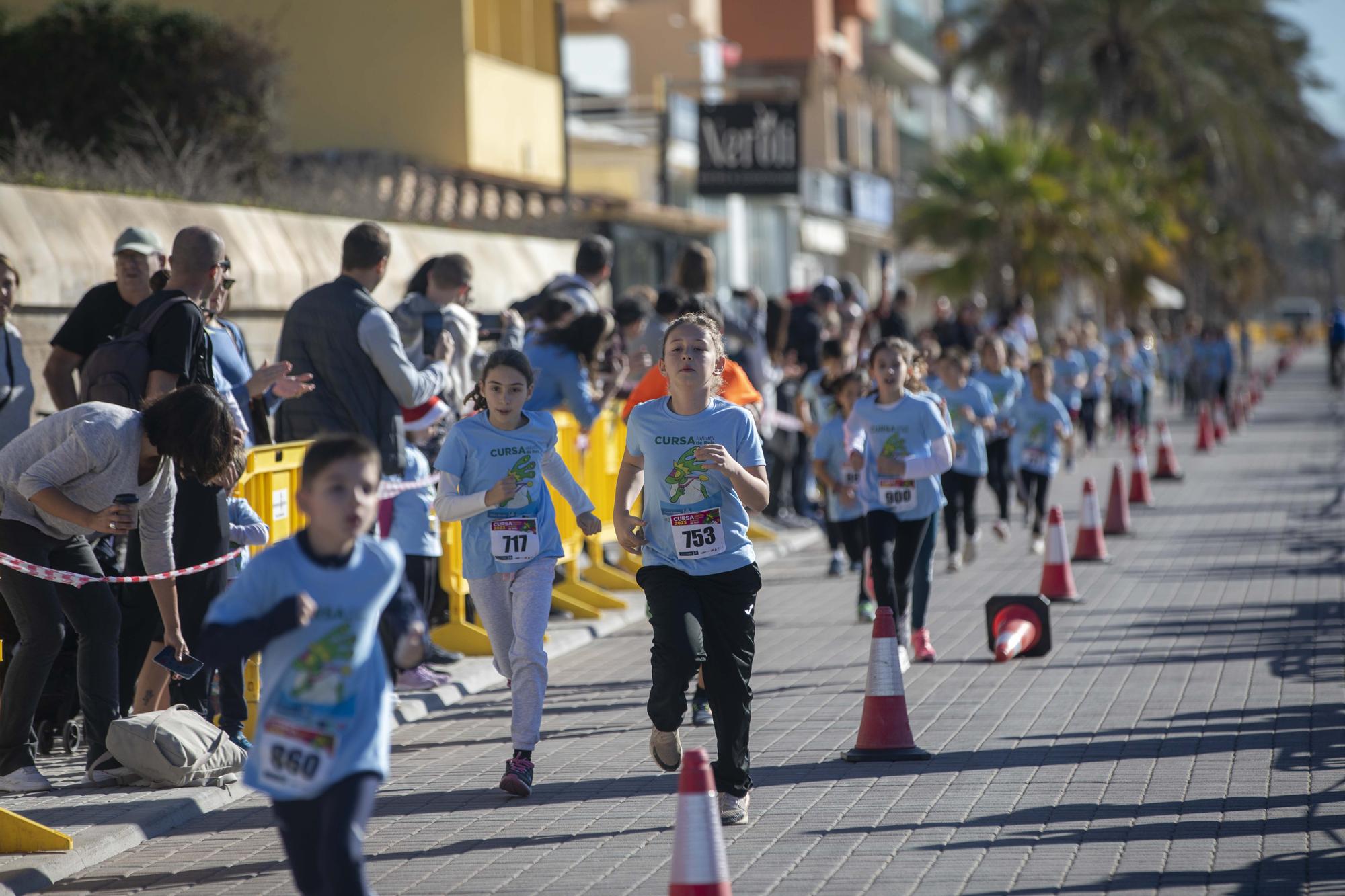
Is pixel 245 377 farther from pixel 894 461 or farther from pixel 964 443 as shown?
pixel 964 443

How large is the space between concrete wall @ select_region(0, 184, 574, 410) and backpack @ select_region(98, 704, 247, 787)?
4.51m

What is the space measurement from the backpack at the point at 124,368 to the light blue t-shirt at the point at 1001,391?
9.37 metres

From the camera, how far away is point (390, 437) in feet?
30.4

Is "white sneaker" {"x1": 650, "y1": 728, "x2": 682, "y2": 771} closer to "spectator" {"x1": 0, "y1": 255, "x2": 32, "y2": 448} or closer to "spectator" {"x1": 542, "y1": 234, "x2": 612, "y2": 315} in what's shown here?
"spectator" {"x1": 0, "y1": 255, "x2": 32, "y2": 448}

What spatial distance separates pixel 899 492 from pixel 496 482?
312 centimetres

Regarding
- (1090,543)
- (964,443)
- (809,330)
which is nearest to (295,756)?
(964,443)

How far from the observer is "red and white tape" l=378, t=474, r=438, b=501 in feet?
30.7

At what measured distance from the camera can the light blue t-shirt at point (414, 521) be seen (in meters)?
9.63

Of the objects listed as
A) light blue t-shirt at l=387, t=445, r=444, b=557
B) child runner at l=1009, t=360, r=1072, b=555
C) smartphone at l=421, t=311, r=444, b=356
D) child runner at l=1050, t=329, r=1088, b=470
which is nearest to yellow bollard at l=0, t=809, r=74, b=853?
light blue t-shirt at l=387, t=445, r=444, b=557

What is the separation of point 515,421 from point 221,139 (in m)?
12.2

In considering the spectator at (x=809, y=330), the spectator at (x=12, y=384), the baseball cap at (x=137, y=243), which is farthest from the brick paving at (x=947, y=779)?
the spectator at (x=809, y=330)

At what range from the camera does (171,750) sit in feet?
23.9

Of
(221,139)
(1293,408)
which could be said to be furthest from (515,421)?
(1293,408)

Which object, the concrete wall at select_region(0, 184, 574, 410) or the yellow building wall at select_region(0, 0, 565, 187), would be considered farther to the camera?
the yellow building wall at select_region(0, 0, 565, 187)
